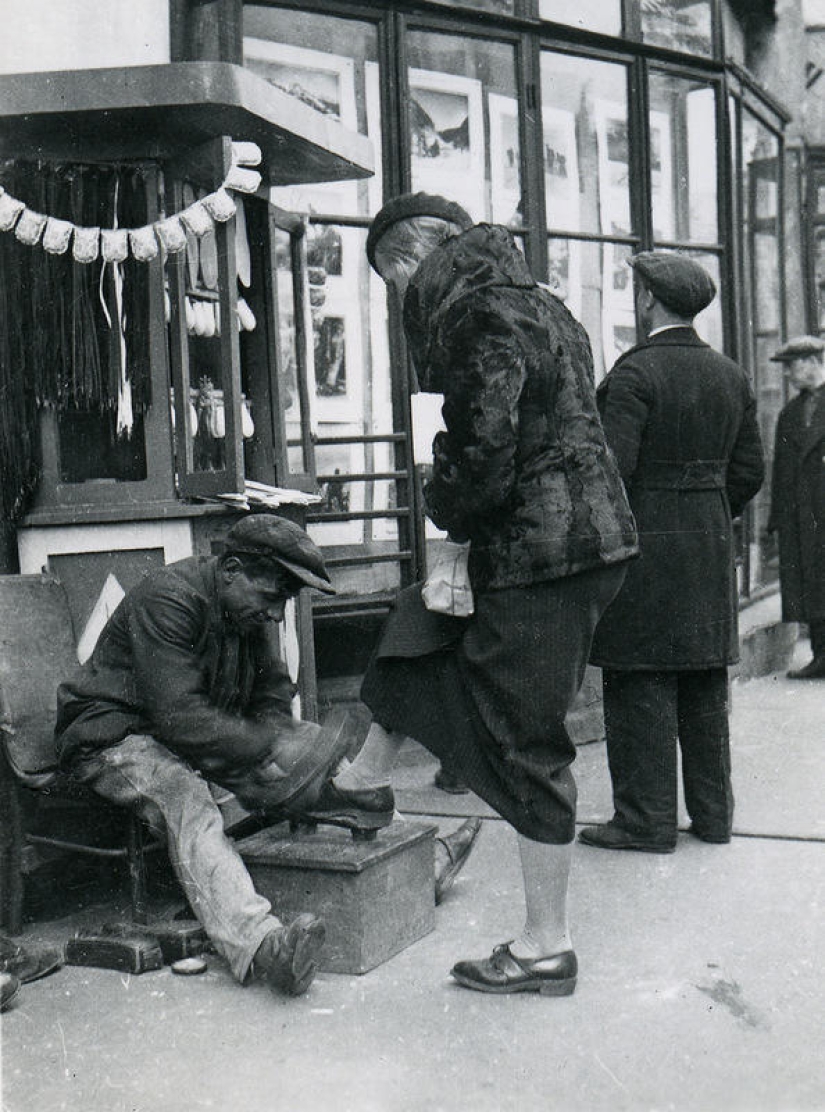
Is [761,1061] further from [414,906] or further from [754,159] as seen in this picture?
[754,159]

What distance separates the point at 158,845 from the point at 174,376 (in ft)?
5.11

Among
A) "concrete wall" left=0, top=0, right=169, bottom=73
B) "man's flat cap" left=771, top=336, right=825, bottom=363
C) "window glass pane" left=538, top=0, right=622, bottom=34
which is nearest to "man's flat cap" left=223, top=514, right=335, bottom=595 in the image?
"concrete wall" left=0, top=0, right=169, bottom=73

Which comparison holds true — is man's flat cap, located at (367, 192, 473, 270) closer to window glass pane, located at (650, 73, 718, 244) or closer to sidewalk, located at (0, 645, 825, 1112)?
sidewalk, located at (0, 645, 825, 1112)

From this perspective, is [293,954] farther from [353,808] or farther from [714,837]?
[714,837]

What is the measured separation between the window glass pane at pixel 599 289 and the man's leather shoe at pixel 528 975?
4.65 meters

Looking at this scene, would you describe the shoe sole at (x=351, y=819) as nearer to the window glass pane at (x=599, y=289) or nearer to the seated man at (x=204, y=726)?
the seated man at (x=204, y=726)

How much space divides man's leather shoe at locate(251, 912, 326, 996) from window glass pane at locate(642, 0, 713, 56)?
6005 millimetres

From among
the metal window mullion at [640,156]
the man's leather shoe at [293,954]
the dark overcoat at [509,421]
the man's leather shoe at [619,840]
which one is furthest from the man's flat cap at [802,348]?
the man's leather shoe at [293,954]

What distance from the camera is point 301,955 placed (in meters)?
3.51

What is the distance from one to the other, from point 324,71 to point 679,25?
2.67 metres

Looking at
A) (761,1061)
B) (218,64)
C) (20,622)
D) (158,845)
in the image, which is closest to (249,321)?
(218,64)

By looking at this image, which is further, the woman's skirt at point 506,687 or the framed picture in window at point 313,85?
the framed picture in window at point 313,85

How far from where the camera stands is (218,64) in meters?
4.38

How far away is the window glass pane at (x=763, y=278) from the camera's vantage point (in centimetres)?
931
